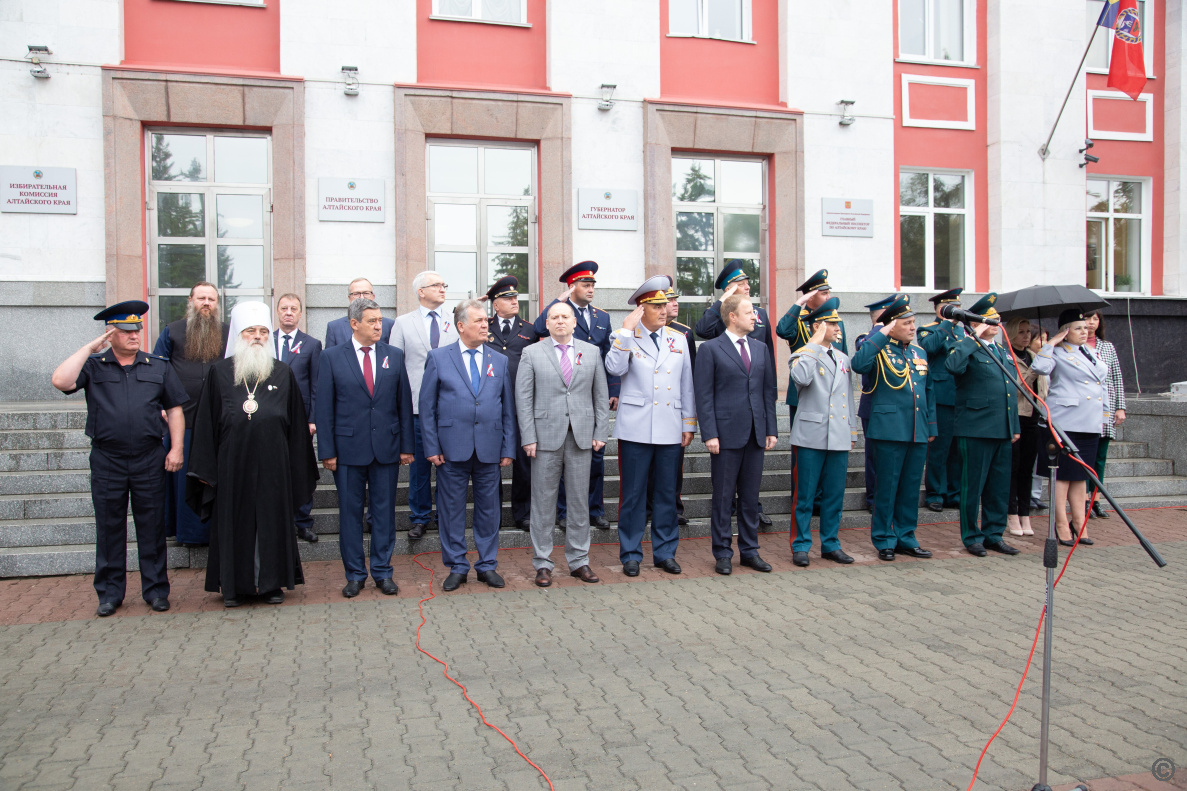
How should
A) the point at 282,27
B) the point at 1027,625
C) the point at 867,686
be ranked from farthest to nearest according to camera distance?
the point at 282,27, the point at 1027,625, the point at 867,686

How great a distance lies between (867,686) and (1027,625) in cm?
168

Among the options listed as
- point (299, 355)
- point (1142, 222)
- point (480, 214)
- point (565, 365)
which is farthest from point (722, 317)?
point (1142, 222)

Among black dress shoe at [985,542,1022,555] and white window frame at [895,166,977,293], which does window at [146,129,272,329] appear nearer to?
black dress shoe at [985,542,1022,555]

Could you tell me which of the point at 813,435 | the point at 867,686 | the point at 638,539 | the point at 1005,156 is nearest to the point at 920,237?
the point at 1005,156

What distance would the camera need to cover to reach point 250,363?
631cm

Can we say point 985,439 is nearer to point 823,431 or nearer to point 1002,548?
point 1002,548

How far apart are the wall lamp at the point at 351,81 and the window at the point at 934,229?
8250 mm

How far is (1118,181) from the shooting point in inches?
599

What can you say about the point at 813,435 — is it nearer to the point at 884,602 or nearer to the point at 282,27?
the point at 884,602

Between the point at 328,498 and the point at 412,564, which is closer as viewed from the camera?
the point at 412,564

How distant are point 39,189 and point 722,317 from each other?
8467mm

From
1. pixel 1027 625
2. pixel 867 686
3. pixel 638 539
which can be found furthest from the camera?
pixel 638 539

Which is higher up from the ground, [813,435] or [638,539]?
[813,435]

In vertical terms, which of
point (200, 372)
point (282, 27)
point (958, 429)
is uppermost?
point (282, 27)
